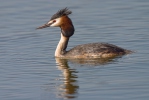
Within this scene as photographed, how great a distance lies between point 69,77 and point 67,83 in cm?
60

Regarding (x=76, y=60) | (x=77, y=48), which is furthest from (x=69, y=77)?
(x=77, y=48)

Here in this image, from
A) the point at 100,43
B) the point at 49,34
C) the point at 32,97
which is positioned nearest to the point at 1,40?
the point at 49,34

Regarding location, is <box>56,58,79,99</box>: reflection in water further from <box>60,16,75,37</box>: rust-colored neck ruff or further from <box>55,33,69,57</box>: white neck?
<box>60,16,75,37</box>: rust-colored neck ruff

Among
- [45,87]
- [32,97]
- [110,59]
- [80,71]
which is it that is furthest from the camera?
[110,59]

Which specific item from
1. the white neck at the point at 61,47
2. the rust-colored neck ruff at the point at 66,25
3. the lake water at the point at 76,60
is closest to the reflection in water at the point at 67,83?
the lake water at the point at 76,60

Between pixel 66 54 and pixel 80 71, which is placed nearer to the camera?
pixel 80 71

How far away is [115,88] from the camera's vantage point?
42.4ft

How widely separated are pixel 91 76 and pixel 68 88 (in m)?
0.94

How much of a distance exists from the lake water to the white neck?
185 mm

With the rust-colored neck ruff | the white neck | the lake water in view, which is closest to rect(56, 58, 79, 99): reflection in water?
the lake water

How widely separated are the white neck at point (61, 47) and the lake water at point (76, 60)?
7.3 inches

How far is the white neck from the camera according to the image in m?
16.9

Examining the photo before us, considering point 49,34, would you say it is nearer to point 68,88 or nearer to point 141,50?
point 141,50

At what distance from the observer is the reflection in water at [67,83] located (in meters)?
12.8
